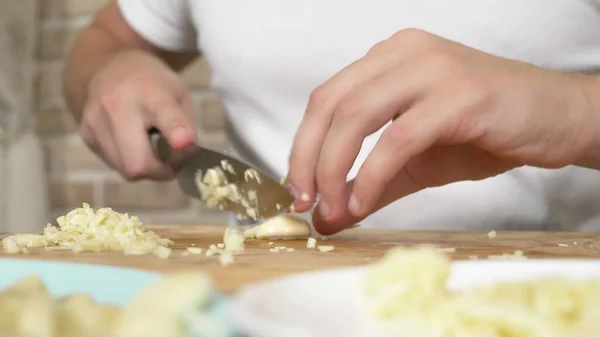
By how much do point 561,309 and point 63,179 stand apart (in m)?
1.53

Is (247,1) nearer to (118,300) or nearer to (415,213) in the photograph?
(415,213)

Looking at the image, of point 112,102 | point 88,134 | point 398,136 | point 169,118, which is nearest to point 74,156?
point 88,134

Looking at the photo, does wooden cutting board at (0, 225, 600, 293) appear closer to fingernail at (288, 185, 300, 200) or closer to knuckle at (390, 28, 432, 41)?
fingernail at (288, 185, 300, 200)

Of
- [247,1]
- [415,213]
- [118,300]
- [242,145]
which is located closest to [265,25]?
[247,1]

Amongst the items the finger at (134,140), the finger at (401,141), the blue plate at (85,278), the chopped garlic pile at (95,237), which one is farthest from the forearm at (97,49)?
the blue plate at (85,278)

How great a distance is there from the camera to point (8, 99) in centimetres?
164

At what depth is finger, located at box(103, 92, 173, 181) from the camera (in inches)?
35.1

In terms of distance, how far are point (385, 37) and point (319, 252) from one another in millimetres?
425

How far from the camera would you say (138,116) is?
90 centimetres

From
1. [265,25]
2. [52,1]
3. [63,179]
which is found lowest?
[63,179]

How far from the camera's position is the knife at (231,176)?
0.77 metres

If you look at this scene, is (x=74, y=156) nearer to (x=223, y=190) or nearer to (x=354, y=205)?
(x=223, y=190)

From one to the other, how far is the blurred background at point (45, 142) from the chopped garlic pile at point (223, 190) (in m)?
0.68

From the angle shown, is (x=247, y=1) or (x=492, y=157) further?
(x=247, y=1)
